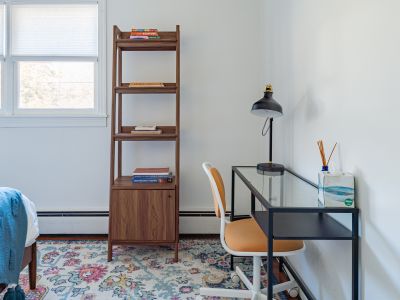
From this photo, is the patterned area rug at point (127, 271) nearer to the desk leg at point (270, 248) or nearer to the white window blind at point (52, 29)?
the desk leg at point (270, 248)

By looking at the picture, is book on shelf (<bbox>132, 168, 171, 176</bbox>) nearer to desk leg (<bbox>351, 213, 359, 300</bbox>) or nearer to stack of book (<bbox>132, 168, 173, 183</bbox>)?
stack of book (<bbox>132, 168, 173, 183</bbox>)

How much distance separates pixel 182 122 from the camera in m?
2.73

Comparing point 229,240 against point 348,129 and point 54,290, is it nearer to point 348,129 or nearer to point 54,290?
point 348,129

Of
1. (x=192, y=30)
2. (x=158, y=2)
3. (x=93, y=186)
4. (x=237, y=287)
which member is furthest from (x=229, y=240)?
(x=158, y=2)

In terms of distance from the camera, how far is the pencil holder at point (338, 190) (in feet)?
3.83

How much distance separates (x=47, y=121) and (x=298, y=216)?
241 centimetres

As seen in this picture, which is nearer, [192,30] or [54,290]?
[54,290]

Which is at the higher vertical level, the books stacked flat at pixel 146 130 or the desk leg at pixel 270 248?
the books stacked flat at pixel 146 130

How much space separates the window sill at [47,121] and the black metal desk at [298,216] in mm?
1756

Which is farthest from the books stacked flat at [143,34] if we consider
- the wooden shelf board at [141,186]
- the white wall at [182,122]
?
the wooden shelf board at [141,186]

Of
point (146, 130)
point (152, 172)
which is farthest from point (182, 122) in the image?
point (152, 172)

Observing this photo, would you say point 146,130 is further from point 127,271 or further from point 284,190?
point 284,190

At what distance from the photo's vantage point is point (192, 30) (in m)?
2.69

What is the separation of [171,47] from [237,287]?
1999 millimetres
